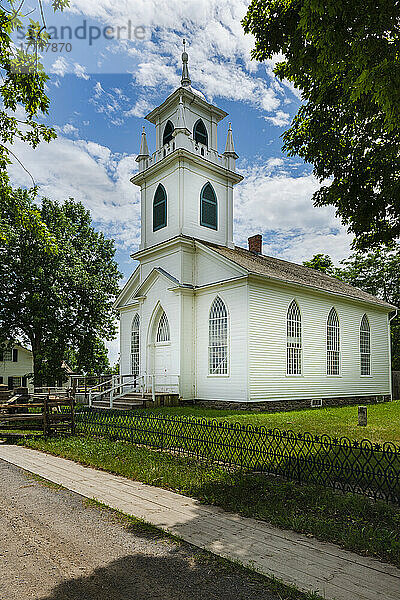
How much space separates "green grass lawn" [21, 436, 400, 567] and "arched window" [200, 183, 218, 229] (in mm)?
15907

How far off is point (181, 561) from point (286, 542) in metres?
1.29

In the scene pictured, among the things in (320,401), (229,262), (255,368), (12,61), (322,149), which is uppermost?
(12,61)

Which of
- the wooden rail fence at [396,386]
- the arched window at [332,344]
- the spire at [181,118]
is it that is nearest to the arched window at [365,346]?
the arched window at [332,344]

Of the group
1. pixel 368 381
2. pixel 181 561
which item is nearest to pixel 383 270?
pixel 368 381

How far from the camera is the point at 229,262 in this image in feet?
66.2

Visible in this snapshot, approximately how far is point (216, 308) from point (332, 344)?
7.36 m

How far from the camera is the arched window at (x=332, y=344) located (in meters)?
24.3

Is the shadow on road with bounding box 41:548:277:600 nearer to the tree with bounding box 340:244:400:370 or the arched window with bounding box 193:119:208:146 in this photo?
the arched window with bounding box 193:119:208:146

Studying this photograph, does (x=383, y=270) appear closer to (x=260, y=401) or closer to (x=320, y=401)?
(x=320, y=401)

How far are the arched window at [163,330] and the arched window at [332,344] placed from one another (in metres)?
8.24

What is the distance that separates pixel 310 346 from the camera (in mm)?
22906

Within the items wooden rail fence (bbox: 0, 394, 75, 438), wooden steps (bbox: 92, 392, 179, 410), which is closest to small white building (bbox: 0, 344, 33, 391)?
wooden steps (bbox: 92, 392, 179, 410)

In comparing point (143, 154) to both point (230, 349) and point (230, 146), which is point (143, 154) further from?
point (230, 349)

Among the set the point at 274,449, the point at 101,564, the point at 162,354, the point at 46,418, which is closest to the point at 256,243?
the point at 162,354
